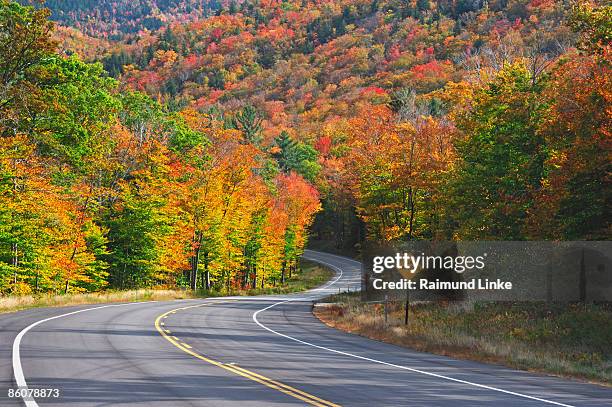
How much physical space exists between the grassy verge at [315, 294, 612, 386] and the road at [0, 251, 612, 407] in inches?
53.1

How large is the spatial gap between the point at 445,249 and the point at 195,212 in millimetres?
23615

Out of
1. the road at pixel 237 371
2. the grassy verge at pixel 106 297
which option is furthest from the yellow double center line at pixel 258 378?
the grassy verge at pixel 106 297

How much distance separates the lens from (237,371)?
1358 centimetres

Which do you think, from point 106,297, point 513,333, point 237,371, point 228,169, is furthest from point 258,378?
point 228,169

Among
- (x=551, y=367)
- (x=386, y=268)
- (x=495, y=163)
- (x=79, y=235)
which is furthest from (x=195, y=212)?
(x=551, y=367)

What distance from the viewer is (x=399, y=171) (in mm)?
40219

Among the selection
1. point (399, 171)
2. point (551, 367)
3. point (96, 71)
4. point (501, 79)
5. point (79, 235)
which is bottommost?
point (551, 367)

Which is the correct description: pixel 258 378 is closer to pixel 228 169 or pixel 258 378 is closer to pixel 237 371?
pixel 237 371

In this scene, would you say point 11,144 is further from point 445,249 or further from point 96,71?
point 445,249

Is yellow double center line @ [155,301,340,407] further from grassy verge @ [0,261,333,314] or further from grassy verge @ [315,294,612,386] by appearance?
A: grassy verge @ [0,261,333,314]

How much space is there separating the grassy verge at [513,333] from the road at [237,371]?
53.1 inches

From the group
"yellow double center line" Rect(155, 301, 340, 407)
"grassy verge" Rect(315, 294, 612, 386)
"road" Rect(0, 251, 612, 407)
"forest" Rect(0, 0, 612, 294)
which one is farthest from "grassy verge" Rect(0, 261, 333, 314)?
"grassy verge" Rect(315, 294, 612, 386)

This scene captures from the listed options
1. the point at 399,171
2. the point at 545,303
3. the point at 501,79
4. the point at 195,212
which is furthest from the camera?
the point at 195,212

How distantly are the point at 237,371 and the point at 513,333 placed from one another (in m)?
14.4
